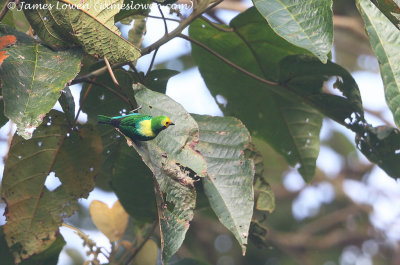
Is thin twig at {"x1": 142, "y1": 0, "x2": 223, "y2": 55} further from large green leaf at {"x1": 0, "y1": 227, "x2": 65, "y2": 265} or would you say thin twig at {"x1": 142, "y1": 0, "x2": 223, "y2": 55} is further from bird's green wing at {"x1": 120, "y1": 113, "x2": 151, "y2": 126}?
large green leaf at {"x1": 0, "y1": 227, "x2": 65, "y2": 265}

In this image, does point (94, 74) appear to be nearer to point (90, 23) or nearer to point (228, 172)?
point (90, 23)

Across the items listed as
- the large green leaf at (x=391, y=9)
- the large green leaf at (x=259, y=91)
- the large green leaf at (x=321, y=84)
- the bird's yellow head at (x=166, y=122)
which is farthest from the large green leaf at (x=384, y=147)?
the bird's yellow head at (x=166, y=122)

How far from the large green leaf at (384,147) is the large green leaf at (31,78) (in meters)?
0.87

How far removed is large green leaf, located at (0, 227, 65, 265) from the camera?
1.38 metres

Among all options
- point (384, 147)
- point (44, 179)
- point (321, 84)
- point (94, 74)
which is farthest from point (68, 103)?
point (384, 147)

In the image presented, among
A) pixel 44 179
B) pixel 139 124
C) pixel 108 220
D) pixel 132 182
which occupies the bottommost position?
pixel 108 220

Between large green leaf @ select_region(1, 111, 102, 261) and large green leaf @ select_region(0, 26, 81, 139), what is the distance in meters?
0.26

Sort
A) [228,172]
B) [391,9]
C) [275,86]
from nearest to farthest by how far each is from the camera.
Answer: [391,9] → [228,172] → [275,86]

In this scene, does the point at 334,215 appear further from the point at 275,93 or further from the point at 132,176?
the point at 132,176

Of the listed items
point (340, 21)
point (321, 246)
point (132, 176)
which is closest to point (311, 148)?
point (132, 176)

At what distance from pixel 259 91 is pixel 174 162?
677 mm

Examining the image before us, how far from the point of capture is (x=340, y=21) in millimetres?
3348

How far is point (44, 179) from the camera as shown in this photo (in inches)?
51.9

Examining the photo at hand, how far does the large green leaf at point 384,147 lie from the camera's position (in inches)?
58.5
